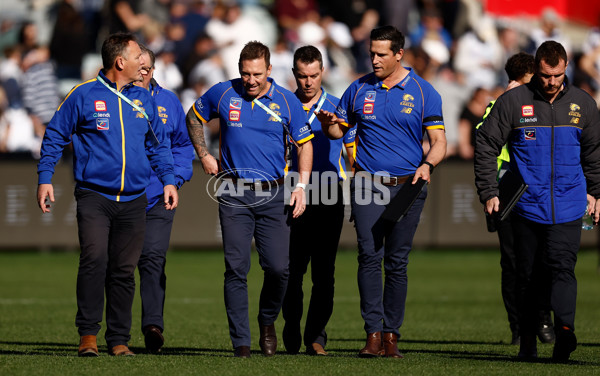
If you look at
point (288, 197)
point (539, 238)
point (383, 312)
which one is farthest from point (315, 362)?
point (539, 238)

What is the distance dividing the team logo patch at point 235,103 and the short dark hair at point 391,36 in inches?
47.2

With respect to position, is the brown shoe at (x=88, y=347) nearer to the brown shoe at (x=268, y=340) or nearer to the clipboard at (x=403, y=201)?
the brown shoe at (x=268, y=340)

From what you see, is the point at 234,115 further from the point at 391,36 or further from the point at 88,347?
the point at 88,347

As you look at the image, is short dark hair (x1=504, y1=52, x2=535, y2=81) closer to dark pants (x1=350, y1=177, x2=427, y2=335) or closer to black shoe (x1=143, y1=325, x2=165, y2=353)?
dark pants (x1=350, y1=177, x2=427, y2=335)

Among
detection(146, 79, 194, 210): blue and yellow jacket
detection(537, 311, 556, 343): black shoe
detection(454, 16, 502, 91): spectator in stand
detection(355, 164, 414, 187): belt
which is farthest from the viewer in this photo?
detection(454, 16, 502, 91): spectator in stand

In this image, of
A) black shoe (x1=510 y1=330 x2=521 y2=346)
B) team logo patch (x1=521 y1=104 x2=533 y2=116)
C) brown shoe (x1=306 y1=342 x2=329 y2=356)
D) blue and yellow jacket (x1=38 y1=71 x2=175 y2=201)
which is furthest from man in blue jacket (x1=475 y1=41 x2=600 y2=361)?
blue and yellow jacket (x1=38 y1=71 x2=175 y2=201)

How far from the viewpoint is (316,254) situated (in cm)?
968

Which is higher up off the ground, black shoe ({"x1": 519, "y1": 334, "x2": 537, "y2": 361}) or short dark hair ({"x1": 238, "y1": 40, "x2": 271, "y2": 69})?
short dark hair ({"x1": 238, "y1": 40, "x2": 271, "y2": 69})

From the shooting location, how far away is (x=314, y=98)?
388 inches

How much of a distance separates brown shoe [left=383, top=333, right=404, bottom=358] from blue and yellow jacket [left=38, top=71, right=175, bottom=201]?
2317mm

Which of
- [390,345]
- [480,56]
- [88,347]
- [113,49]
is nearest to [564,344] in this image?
[390,345]

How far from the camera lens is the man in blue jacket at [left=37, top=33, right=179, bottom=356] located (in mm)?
8539

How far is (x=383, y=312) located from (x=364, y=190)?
1.00m

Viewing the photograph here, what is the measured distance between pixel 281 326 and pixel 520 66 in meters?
3.77
